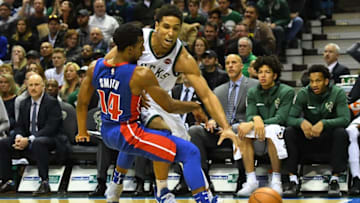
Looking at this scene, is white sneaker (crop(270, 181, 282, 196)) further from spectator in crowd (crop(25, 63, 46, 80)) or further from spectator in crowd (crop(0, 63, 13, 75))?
spectator in crowd (crop(0, 63, 13, 75))

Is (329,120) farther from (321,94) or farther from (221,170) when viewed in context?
(221,170)

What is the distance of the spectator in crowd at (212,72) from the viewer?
9.65 meters

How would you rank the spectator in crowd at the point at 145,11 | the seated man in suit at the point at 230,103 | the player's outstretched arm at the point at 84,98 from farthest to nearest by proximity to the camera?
the spectator in crowd at the point at 145,11 < the seated man in suit at the point at 230,103 < the player's outstretched arm at the point at 84,98

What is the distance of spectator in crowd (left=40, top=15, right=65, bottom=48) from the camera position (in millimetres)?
12422

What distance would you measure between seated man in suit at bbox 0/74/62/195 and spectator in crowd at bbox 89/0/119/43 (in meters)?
3.12

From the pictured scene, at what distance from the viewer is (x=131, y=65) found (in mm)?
5812

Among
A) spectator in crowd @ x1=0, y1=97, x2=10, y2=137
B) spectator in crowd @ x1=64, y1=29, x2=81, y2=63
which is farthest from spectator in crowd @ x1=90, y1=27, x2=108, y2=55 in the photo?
spectator in crowd @ x1=0, y1=97, x2=10, y2=137

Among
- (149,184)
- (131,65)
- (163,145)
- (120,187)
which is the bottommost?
(149,184)

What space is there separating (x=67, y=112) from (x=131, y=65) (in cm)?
391

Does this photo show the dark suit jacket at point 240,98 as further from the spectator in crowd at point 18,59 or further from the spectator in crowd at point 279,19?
the spectator in crowd at point 18,59

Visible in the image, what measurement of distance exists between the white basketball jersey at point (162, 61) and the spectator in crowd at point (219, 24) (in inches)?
182

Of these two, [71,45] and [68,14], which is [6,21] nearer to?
[68,14]

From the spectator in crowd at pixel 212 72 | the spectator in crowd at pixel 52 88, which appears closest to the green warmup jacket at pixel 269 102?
the spectator in crowd at pixel 212 72

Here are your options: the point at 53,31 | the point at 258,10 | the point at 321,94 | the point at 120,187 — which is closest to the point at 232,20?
the point at 258,10
